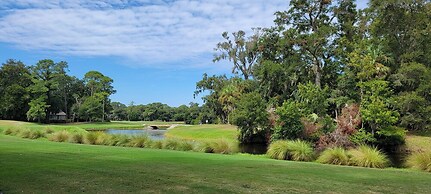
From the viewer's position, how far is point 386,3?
1430 inches

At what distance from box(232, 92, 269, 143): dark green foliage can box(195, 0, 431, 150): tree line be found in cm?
10

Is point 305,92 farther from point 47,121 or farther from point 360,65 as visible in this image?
point 47,121

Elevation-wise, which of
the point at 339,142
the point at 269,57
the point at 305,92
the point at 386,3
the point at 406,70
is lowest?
the point at 339,142

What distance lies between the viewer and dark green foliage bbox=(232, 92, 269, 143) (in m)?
34.7

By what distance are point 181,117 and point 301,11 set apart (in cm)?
8719

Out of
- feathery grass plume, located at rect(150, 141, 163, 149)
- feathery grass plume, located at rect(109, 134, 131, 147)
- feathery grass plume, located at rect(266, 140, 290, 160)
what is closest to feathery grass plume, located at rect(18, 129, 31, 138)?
feathery grass plume, located at rect(109, 134, 131, 147)

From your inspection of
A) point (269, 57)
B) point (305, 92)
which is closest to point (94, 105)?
point (269, 57)

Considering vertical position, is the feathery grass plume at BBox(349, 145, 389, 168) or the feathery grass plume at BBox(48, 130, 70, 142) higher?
the feathery grass plume at BBox(48, 130, 70, 142)

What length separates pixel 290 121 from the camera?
3016cm

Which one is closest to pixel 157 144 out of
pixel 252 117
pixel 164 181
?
pixel 252 117

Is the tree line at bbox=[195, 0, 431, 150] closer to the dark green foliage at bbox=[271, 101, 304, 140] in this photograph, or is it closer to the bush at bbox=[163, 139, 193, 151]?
the dark green foliage at bbox=[271, 101, 304, 140]

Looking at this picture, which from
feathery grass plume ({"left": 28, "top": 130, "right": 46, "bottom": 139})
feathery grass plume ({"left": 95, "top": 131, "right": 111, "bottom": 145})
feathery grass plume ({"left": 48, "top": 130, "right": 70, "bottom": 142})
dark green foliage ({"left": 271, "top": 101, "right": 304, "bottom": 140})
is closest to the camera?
feathery grass plume ({"left": 95, "top": 131, "right": 111, "bottom": 145})

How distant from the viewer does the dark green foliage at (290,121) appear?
29.8 metres

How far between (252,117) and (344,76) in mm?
11205
